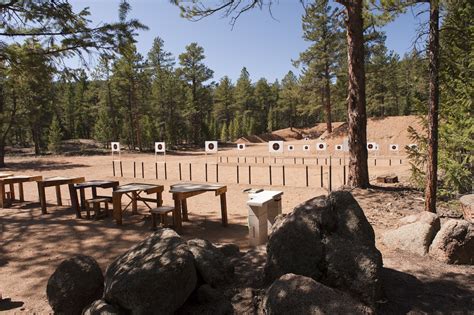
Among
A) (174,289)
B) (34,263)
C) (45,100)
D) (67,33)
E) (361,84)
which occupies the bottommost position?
(34,263)

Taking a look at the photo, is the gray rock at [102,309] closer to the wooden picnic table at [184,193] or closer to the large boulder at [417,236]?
the wooden picnic table at [184,193]

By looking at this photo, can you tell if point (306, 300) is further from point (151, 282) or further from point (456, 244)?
point (456, 244)

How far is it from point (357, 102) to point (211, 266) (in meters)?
7.46

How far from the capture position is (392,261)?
162 inches

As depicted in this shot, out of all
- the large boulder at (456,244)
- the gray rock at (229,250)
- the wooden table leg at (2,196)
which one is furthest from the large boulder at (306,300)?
the wooden table leg at (2,196)

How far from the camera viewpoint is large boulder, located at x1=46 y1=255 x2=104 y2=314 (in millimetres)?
3377

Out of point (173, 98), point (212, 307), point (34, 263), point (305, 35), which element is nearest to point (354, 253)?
Answer: point (212, 307)

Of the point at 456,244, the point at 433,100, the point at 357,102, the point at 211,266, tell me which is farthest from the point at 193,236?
the point at 357,102

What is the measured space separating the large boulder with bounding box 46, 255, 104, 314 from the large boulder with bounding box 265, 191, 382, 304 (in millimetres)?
1860

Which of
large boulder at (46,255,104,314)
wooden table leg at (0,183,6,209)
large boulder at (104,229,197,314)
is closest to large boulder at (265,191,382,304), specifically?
large boulder at (104,229,197,314)

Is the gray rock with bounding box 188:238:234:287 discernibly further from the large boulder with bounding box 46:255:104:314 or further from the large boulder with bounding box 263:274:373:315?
the large boulder with bounding box 46:255:104:314

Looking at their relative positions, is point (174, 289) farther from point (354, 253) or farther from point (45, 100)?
point (45, 100)

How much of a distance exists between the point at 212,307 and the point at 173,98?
120 ft

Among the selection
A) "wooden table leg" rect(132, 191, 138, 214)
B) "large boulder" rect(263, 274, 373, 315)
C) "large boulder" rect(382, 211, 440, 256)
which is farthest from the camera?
"wooden table leg" rect(132, 191, 138, 214)
